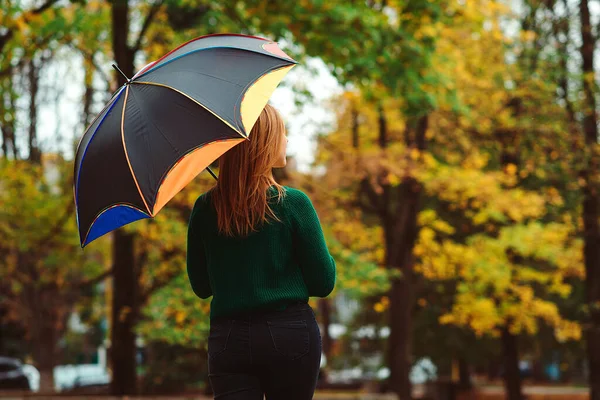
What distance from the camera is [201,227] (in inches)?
116

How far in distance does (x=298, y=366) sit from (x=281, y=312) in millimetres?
197

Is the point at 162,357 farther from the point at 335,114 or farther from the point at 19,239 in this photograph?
the point at 335,114

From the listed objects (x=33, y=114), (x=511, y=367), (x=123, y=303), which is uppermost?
(x=33, y=114)

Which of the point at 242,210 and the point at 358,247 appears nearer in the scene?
the point at 242,210

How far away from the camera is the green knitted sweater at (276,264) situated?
9.10ft

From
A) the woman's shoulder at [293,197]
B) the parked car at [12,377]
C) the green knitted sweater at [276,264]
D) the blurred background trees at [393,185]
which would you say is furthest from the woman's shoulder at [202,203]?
the parked car at [12,377]

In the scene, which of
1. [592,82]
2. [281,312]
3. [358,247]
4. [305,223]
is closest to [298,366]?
[281,312]

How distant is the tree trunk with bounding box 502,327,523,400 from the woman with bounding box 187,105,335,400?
1784cm

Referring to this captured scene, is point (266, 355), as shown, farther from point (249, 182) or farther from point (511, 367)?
point (511, 367)

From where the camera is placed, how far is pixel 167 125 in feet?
9.97

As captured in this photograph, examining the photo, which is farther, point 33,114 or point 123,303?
point 33,114

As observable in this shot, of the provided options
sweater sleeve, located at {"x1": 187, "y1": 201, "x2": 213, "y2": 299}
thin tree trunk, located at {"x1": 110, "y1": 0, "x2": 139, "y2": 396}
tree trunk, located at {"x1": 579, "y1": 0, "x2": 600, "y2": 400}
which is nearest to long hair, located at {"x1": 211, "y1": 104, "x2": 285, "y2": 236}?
sweater sleeve, located at {"x1": 187, "y1": 201, "x2": 213, "y2": 299}

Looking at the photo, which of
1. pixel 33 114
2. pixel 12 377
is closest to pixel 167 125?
pixel 33 114

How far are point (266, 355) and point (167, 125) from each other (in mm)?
949
